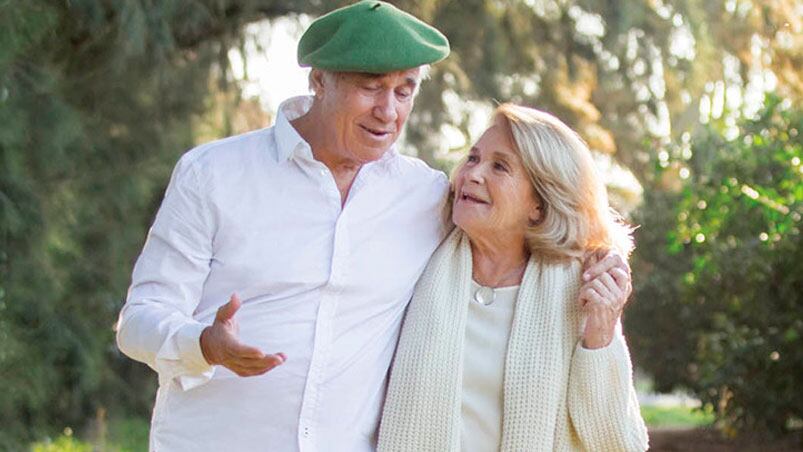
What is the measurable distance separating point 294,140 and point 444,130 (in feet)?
24.5

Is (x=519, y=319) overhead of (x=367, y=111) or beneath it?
beneath

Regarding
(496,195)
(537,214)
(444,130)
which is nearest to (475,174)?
(496,195)

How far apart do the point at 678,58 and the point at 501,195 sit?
6791 millimetres

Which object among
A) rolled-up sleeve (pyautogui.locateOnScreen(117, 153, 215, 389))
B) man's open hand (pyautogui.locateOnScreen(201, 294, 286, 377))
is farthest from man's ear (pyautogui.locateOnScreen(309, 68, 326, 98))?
man's open hand (pyautogui.locateOnScreen(201, 294, 286, 377))

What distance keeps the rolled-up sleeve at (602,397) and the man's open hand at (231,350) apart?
0.73 m

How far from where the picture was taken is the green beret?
146 inches

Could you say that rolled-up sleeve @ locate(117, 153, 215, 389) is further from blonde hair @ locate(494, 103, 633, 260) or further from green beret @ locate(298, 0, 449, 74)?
blonde hair @ locate(494, 103, 633, 260)

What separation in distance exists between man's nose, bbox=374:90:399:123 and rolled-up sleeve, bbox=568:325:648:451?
2.13 feet

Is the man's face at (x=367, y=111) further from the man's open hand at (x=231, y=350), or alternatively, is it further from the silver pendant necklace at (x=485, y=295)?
the man's open hand at (x=231, y=350)

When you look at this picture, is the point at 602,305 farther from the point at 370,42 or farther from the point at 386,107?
the point at 370,42

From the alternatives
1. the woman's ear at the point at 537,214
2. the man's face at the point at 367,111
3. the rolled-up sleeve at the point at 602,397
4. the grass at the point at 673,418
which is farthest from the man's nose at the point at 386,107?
the grass at the point at 673,418

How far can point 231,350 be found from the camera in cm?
332

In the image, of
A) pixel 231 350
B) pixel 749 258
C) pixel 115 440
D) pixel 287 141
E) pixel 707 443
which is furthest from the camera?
pixel 707 443

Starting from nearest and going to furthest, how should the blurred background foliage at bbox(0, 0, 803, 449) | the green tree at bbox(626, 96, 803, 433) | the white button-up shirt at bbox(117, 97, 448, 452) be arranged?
the white button-up shirt at bbox(117, 97, 448, 452), the blurred background foliage at bbox(0, 0, 803, 449), the green tree at bbox(626, 96, 803, 433)
